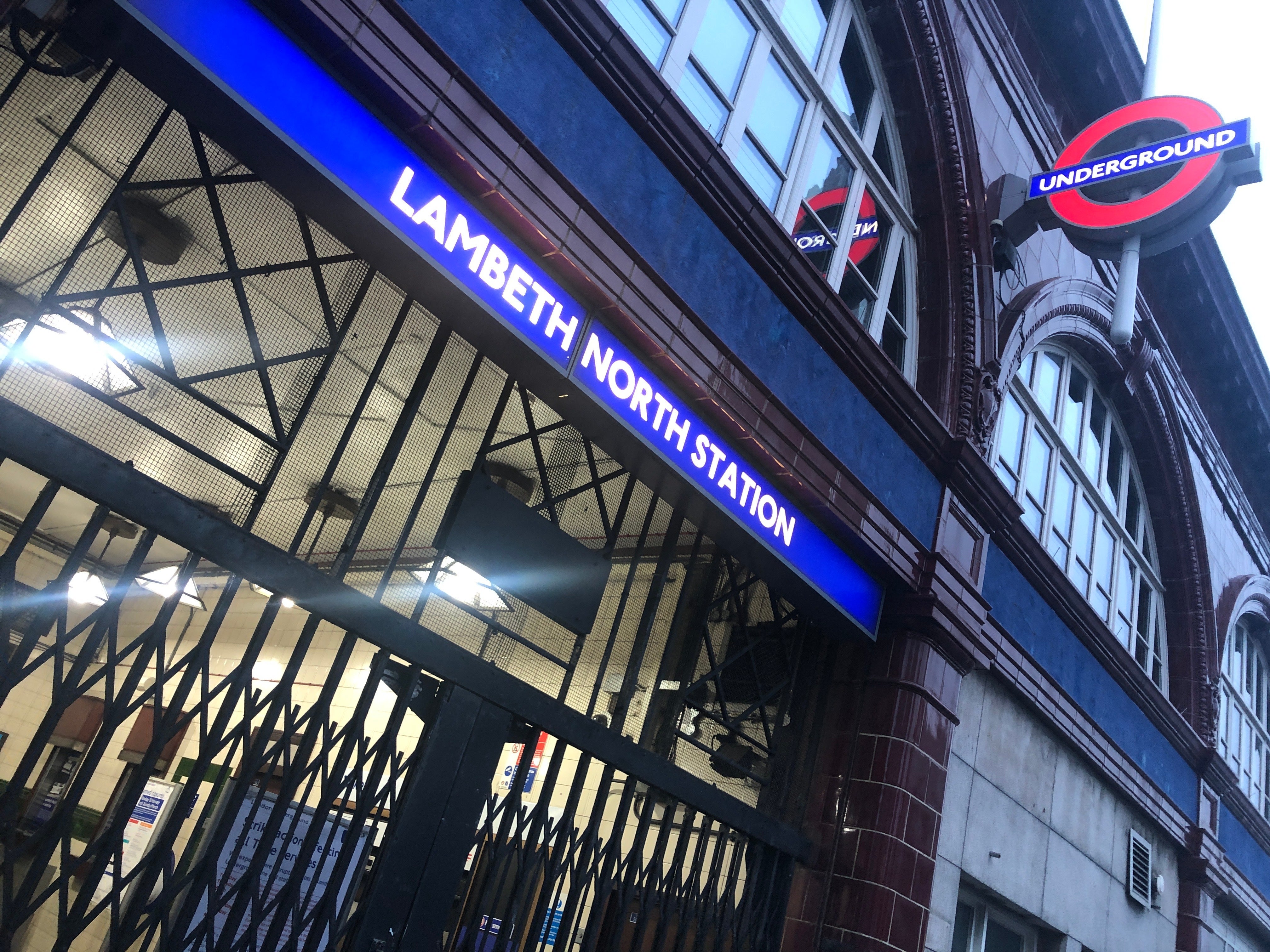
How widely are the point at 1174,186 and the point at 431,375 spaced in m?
7.70

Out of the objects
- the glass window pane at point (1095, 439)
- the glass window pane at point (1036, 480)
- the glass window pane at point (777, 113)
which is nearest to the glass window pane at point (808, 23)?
the glass window pane at point (777, 113)

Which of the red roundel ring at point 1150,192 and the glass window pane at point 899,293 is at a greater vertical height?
the red roundel ring at point 1150,192

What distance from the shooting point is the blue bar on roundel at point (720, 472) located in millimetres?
5355

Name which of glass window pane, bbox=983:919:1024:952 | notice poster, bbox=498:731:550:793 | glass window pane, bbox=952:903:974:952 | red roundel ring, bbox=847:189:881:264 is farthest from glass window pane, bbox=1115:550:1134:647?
notice poster, bbox=498:731:550:793

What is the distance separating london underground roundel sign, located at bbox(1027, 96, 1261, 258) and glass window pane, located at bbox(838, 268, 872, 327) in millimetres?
2251

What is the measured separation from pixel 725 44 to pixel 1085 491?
7.28 m

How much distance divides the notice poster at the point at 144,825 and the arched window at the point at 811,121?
21.2ft

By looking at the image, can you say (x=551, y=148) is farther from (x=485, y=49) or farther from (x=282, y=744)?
(x=282, y=744)

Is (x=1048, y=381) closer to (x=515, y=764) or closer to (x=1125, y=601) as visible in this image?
(x=1125, y=601)

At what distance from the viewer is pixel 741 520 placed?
617cm

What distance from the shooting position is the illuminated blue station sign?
3.84m

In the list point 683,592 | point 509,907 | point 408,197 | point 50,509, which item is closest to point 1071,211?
point 683,592

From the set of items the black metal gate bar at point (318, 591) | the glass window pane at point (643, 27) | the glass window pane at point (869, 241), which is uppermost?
the glass window pane at point (869, 241)

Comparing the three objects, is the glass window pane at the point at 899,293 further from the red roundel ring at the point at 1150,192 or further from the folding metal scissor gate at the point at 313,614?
the folding metal scissor gate at the point at 313,614
